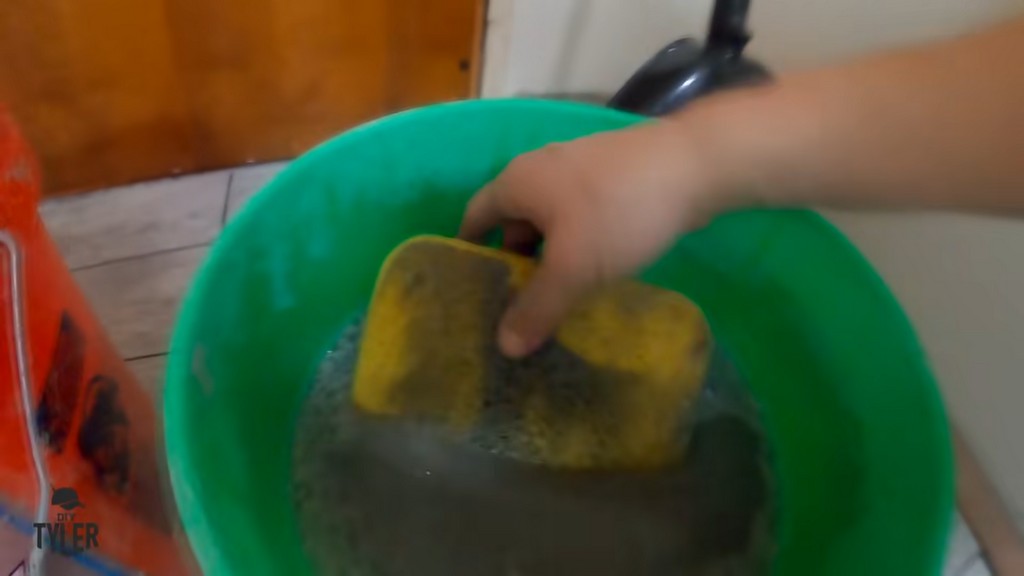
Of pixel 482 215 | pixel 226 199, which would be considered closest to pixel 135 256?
pixel 226 199

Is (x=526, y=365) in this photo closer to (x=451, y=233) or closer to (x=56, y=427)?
(x=451, y=233)

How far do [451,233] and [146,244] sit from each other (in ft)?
1.36

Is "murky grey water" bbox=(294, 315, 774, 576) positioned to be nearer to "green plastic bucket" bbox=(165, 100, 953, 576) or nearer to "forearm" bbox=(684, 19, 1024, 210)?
"green plastic bucket" bbox=(165, 100, 953, 576)

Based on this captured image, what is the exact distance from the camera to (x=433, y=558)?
60 centimetres

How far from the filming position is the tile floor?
0.87m

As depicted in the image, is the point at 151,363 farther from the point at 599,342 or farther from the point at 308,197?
the point at 599,342

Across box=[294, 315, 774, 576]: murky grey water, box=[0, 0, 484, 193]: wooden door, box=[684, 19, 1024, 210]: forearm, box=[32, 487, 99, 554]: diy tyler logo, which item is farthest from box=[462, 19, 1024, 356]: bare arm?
box=[0, 0, 484, 193]: wooden door

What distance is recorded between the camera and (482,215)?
1.93ft

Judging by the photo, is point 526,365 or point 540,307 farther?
point 526,365

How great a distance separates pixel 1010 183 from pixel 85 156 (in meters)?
0.91

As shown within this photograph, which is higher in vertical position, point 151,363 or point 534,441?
point 534,441

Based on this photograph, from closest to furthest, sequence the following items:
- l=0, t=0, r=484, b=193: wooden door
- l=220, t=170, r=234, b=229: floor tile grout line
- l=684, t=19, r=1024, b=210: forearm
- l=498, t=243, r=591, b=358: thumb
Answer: l=684, t=19, r=1024, b=210: forearm, l=498, t=243, r=591, b=358: thumb, l=0, t=0, r=484, b=193: wooden door, l=220, t=170, r=234, b=229: floor tile grout line

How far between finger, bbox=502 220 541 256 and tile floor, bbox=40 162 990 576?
42 cm

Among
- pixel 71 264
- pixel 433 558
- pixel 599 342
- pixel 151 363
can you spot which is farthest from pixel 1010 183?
pixel 71 264
